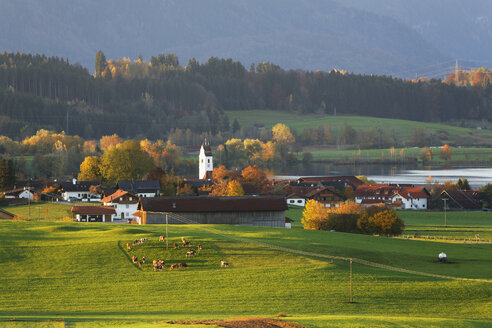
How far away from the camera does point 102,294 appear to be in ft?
137

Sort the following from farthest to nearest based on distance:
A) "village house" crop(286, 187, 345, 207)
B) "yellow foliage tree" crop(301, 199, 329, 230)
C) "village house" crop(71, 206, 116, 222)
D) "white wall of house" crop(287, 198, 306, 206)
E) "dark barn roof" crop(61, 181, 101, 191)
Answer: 1. "white wall of house" crop(287, 198, 306, 206)
2. "dark barn roof" crop(61, 181, 101, 191)
3. "village house" crop(286, 187, 345, 207)
4. "village house" crop(71, 206, 116, 222)
5. "yellow foliage tree" crop(301, 199, 329, 230)

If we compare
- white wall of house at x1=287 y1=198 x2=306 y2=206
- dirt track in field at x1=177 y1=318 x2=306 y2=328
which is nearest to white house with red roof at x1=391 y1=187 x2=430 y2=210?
white wall of house at x1=287 y1=198 x2=306 y2=206

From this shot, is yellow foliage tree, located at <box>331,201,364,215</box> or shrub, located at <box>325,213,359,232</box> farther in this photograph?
yellow foliage tree, located at <box>331,201,364,215</box>

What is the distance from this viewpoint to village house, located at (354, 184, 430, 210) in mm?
109588

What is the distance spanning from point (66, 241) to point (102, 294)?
1516 centimetres

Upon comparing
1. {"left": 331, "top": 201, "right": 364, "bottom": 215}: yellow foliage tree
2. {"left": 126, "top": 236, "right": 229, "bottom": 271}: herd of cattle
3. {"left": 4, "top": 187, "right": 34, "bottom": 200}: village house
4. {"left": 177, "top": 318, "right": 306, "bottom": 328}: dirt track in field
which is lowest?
{"left": 177, "top": 318, "right": 306, "bottom": 328}: dirt track in field

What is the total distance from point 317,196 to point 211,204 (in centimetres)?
3693

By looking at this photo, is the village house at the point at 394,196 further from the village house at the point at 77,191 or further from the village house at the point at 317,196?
the village house at the point at 77,191

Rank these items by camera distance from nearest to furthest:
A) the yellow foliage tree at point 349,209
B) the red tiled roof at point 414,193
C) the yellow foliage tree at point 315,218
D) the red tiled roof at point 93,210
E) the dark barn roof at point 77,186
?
the yellow foliage tree at point 315,218
the yellow foliage tree at point 349,209
the red tiled roof at point 93,210
the red tiled roof at point 414,193
the dark barn roof at point 77,186

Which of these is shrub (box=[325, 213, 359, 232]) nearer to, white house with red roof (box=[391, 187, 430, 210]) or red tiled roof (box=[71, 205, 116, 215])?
red tiled roof (box=[71, 205, 116, 215])

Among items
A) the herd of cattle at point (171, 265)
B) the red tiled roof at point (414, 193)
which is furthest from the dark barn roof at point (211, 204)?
the red tiled roof at point (414, 193)

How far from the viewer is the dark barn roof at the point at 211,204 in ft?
247

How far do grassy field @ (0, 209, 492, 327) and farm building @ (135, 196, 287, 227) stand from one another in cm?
1396

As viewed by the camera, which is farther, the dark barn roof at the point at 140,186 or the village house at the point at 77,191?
the village house at the point at 77,191
